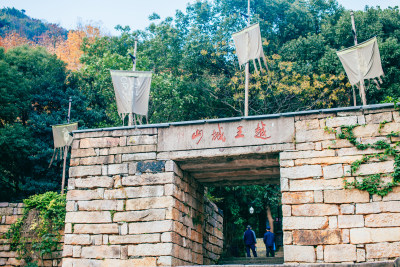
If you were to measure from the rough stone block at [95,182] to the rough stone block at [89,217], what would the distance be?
0.54 meters

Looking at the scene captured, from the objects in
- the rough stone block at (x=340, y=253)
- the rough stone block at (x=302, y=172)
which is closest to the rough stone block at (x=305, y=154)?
the rough stone block at (x=302, y=172)

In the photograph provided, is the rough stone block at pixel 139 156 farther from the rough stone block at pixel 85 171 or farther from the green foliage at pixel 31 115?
the green foliage at pixel 31 115

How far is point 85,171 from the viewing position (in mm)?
8484

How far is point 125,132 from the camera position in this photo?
8.51 m

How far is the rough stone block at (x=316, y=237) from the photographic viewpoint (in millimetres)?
6945

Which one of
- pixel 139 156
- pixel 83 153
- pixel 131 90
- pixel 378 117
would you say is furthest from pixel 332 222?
pixel 131 90

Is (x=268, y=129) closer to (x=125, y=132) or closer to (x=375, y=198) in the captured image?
(x=375, y=198)

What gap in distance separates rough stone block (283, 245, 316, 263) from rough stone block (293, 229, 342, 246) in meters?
0.08

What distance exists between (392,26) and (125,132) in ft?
47.1

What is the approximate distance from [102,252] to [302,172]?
410cm

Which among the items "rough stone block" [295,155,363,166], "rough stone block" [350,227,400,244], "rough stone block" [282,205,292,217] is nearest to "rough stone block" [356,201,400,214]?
"rough stone block" [350,227,400,244]

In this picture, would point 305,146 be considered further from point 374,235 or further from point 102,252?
point 102,252

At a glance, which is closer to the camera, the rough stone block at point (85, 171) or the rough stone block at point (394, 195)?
the rough stone block at point (394, 195)

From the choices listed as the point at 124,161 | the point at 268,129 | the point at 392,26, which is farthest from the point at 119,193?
the point at 392,26
